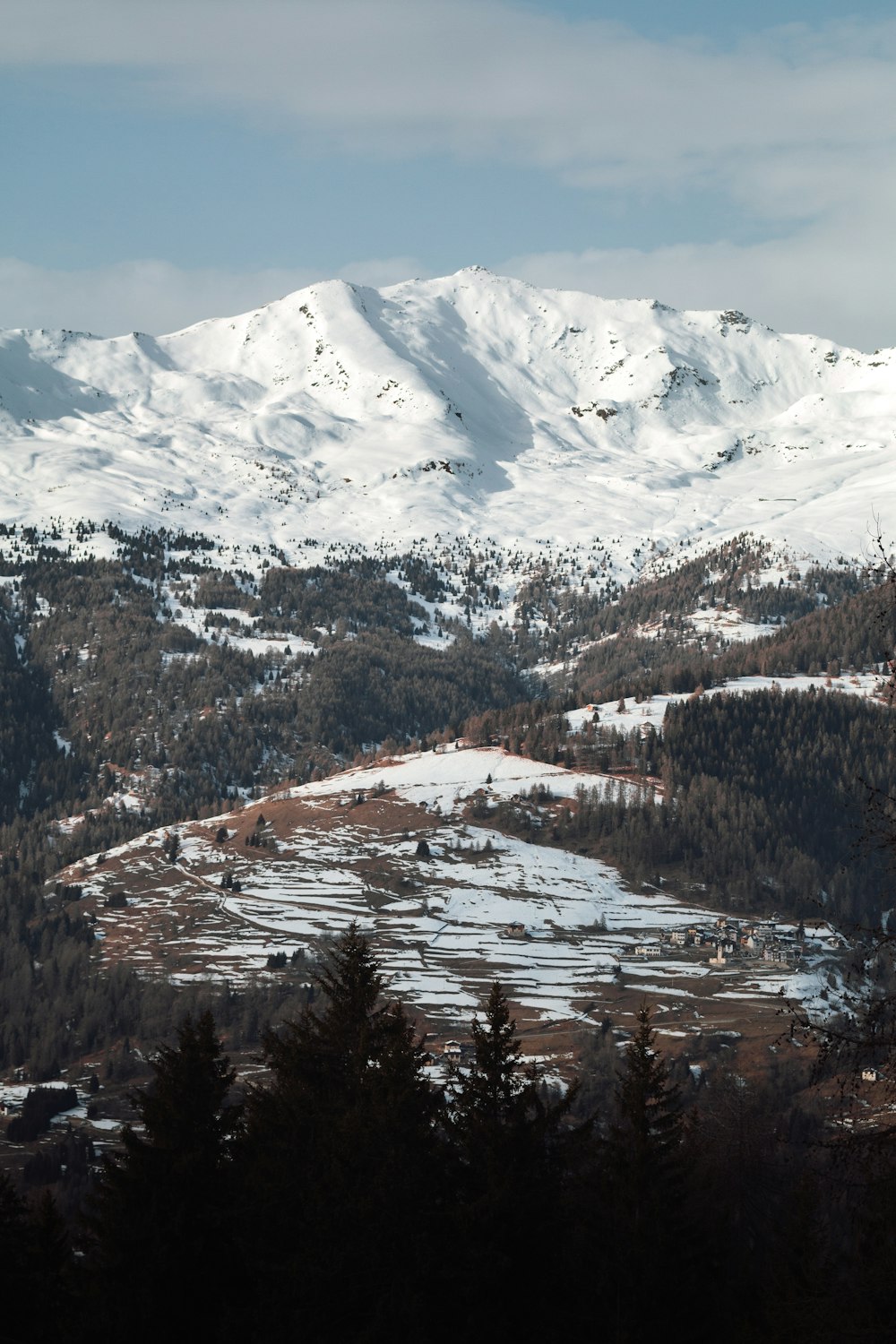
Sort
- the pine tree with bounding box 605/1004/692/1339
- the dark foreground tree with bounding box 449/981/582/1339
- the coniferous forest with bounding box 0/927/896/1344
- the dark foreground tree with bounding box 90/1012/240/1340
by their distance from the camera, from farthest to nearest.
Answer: the dark foreground tree with bounding box 90/1012/240/1340
the pine tree with bounding box 605/1004/692/1339
the dark foreground tree with bounding box 449/981/582/1339
the coniferous forest with bounding box 0/927/896/1344

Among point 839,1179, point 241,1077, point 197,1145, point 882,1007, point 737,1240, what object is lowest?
point 241,1077

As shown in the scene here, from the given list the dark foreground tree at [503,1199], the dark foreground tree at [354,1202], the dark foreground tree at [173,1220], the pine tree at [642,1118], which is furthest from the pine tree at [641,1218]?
the dark foreground tree at [173,1220]

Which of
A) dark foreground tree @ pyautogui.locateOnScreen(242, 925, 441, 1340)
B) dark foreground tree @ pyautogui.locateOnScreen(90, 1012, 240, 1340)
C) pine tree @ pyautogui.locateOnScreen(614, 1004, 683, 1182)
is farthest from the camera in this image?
pine tree @ pyautogui.locateOnScreen(614, 1004, 683, 1182)

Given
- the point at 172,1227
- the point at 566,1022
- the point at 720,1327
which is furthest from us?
the point at 566,1022

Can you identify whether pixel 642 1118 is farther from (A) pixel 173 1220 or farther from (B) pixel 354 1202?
(A) pixel 173 1220

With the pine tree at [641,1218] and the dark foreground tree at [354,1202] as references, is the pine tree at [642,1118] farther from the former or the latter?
the dark foreground tree at [354,1202]

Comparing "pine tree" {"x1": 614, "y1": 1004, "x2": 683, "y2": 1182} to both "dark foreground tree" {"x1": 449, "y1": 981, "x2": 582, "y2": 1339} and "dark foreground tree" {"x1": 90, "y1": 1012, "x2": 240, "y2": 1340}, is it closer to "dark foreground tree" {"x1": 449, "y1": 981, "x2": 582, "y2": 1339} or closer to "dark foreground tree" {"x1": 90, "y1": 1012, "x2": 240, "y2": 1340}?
"dark foreground tree" {"x1": 449, "y1": 981, "x2": 582, "y2": 1339}

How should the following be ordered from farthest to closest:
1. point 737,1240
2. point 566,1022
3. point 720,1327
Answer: point 566,1022, point 737,1240, point 720,1327

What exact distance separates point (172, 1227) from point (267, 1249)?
3.15 metres

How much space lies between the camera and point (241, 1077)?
16225cm

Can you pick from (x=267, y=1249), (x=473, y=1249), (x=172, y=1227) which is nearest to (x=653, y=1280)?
(x=473, y=1249)

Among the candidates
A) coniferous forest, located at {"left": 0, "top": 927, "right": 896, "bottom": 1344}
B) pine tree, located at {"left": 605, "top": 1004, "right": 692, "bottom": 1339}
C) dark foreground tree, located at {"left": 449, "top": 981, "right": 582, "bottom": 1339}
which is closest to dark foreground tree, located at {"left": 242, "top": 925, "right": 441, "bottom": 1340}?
coniferous forest, located at {"left": 0, "top": 927, "right": 896, "bottom": 1344}

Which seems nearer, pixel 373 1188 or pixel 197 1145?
pixel 373 1188

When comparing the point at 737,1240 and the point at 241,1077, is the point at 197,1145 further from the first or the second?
the point at 241,1077
